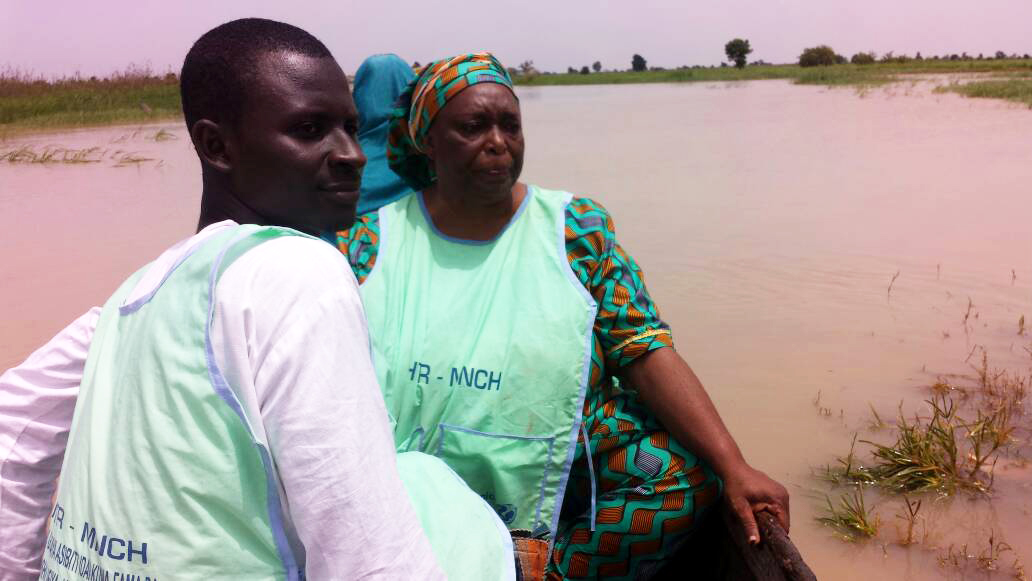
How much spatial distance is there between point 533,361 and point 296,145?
106cm

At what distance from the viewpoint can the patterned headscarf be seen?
7.29 ft

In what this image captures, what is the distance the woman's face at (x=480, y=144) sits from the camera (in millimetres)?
2189

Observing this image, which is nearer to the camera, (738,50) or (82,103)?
(82,103)

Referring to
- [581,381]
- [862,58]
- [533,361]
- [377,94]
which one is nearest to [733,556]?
[581,381]

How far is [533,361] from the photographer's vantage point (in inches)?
79.0

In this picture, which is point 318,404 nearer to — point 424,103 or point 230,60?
point 230,60

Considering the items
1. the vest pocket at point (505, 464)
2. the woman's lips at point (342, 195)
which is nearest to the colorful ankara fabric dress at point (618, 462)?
the vest pocket at point (505, 464)

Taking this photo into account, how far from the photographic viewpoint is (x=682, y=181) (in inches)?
389

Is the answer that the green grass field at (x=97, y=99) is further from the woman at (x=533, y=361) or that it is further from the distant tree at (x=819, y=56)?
the distant tree at (x=819, y=56)

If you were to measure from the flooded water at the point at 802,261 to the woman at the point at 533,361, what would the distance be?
3.78 feet

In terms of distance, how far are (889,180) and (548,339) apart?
823cm

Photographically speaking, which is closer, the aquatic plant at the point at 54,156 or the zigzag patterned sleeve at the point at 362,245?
the zigzag patterned sleeve at the point at 362,245

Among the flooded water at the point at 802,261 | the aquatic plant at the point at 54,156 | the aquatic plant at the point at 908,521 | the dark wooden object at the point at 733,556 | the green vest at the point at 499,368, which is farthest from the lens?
the aquatic plant at the point at 54,156

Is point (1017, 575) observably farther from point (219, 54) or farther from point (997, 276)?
point (997, 276)
